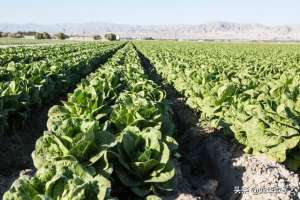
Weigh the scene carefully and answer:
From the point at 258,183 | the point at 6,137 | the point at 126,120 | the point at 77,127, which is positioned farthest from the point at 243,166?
the point at 6,137

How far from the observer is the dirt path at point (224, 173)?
18.1 feet

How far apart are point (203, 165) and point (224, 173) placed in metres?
1.03

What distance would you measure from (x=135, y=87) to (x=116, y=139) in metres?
3.71

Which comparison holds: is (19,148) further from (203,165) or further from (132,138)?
(132,138)

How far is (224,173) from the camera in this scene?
21.7ft

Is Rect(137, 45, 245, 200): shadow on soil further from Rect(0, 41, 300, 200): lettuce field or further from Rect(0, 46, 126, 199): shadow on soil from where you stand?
Rect(0, 46, 126, 199): shadow on soil

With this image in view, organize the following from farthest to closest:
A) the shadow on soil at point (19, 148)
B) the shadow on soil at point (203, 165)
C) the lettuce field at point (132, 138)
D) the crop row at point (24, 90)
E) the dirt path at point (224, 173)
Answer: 1. the crop row at point (24, 90)
2. the shadow on soil at point (19, 148)
3. the shadow on soil at point (203, 165)
4. the dirt path at point (224, 173)
5. the lettuce field at point (132, 138)

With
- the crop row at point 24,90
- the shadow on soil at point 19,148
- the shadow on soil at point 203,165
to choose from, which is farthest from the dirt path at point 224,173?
the crop row at point 24,90

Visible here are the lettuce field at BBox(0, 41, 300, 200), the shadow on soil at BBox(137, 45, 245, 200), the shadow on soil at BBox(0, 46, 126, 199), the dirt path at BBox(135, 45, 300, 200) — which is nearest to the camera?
the lettuce field at BBox(0, 41, 300, 200)

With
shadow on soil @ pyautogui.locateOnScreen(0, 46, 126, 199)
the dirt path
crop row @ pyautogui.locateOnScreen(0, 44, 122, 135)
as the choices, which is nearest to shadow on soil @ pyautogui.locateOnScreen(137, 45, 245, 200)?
the dirt path

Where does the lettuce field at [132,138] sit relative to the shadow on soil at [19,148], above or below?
above

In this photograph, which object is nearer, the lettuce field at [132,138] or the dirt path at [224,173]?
the lettuce field at [132,138]

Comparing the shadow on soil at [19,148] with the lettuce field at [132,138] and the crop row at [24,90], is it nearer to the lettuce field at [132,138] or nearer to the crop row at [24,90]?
the lettuce field at [132,138]

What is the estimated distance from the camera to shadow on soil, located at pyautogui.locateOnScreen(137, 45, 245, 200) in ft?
18.9
